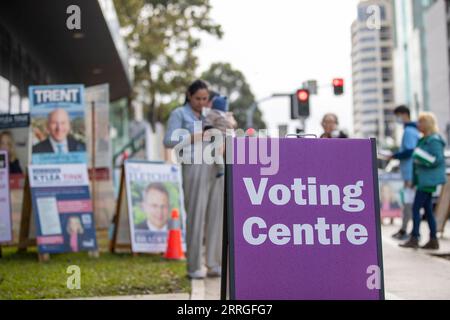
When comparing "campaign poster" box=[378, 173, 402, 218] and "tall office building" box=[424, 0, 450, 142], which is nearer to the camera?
"campaign poster" box=[378, 173, 402, 218]

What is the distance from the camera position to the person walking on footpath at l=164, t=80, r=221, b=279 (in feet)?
22.6

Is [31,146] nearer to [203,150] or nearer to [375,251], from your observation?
[203,150]

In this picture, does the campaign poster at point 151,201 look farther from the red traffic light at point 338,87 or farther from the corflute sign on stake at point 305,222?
the red traffic light at point 338,87

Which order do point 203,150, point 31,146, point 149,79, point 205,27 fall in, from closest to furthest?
point 203,150, point 31,146, point 205,27, point 149,79

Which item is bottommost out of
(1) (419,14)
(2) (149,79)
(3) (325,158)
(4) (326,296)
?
(4) (326,296)

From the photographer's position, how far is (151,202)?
9.26 m

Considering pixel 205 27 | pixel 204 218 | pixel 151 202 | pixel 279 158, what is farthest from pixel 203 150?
pixel 205 27

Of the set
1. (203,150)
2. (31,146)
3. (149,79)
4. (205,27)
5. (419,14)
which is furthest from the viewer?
(419,14)

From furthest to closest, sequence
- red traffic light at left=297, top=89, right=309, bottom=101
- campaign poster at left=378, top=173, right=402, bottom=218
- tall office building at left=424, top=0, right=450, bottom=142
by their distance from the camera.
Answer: tall office building at left=424, top=0, right=450, bottom=142 < campaign poster at left=378, top=173, right=402, bottom=218 < red traffic light at left=297, top=89, right=309, bottom=101

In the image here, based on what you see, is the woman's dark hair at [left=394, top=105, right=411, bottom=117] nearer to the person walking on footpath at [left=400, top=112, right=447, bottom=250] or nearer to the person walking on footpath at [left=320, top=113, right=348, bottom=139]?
the person walking on footpath at [left=400, top=112, right=447, bottom=250]

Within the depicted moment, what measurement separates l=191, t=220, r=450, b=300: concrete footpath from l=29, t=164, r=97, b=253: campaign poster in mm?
2269

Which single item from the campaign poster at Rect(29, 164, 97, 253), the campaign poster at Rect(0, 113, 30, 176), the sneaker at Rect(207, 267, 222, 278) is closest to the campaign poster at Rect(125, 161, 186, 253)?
the campaign poster at Rect(29, 164, 97, 253)

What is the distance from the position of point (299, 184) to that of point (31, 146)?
588 cm

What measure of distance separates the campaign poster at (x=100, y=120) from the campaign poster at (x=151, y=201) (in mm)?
1537
